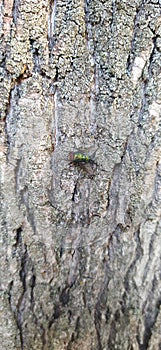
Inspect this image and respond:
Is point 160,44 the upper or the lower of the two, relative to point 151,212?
upper

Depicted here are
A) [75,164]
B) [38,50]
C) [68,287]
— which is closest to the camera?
[38,50]

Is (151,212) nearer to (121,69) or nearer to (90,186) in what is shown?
(90,186)

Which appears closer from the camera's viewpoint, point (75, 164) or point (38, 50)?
point (38, 50)

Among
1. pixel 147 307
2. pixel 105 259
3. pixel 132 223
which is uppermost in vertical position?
pixel 132 223

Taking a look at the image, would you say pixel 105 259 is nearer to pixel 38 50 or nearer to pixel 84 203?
pixel 84 203

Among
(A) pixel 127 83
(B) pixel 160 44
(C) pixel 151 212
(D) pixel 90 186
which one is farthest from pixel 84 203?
(B) pixel 160 44

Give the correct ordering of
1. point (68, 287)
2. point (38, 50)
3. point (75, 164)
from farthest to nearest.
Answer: point (68, 287) → point (75, 164) → point (38, 50)

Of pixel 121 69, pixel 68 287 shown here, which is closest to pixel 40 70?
pixel 121 69
